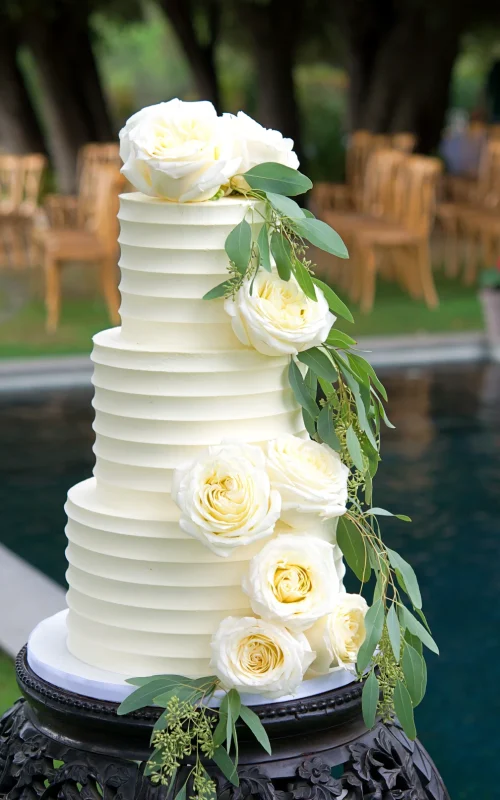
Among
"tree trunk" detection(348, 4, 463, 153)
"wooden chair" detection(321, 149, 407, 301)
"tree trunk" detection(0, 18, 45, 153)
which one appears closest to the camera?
"wooden chair" detection(321, 149, 407, 301)

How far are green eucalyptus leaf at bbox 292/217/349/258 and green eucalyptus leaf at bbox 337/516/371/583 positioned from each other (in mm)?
400

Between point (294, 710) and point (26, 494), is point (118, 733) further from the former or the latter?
point (26, 494)

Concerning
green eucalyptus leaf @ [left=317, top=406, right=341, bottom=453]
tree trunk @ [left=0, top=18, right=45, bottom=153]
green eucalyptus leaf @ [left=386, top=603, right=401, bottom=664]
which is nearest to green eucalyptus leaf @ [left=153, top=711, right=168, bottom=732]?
green eucalyptus leaf @ [left=386, top=603, right=401, bottom=664]

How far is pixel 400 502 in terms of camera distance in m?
5.75

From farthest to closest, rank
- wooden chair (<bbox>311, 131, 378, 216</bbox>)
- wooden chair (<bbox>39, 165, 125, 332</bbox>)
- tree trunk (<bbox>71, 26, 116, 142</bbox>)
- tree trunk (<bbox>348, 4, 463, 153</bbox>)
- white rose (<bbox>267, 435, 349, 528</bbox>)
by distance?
tree trunk (<bbox>71, 26, 116, 142</bbox>), tree trunk (<bbox>348, 4, 463, 153</bbox>), wooden chair (<bbox>311, 131, 378, 216</bbox>), wooden chair (<bbox>39, 165, 125, 332</bbox>), white rose (<bbox>267, 435, 349, 528</bbox>)

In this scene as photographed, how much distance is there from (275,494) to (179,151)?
1.63 ft

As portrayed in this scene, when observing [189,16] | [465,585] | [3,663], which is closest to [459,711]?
[465,585]

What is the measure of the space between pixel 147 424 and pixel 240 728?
1.46 ft

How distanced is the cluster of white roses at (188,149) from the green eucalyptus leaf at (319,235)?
0.10 metres

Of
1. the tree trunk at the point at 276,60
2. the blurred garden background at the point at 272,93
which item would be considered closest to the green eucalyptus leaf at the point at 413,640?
the blurred garden background at the point at 272,93

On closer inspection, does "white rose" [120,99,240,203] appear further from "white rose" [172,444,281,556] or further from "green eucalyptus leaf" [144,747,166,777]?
"green eucalyptus leaf" [144,747,166,777]

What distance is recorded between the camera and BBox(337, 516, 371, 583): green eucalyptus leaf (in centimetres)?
178

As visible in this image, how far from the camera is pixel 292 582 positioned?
1.61m

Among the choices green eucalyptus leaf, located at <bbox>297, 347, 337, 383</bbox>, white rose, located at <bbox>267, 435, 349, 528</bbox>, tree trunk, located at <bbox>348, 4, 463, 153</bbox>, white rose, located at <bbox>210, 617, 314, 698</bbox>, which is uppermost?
green eucalyptus leaf, located at <bbox>297, 347, 337, 383</bbox>
